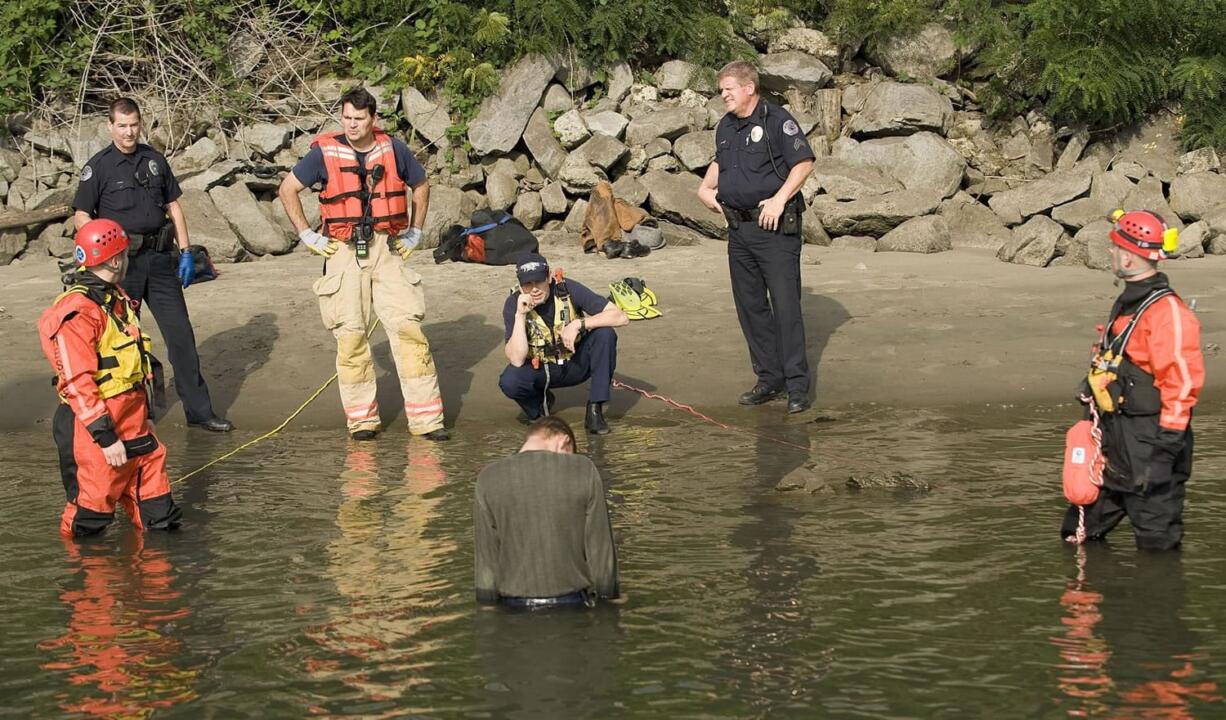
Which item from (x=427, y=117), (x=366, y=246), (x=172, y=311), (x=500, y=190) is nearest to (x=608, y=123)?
(x=500, y=190)

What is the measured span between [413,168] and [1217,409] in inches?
217

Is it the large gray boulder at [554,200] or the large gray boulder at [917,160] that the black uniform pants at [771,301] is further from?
the large gray boulder at [917,160]

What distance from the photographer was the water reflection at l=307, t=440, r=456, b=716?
5.86 metres

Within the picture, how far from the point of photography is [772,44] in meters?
18.0

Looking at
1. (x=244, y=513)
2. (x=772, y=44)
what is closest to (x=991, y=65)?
(x=772, y=44)

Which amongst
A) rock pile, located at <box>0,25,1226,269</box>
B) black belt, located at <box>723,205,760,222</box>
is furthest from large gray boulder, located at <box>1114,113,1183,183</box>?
black belt, located at <box>723,205,760,222</box>

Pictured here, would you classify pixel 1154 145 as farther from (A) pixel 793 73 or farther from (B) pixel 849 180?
(A) pixel 793 73

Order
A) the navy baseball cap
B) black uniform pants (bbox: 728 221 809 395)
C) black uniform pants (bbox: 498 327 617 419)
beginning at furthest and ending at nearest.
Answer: black uniform pants (bbox: 728 221 809 395) → black uniform pants (bbox: 498 327 617 419) → the navy baseball cap

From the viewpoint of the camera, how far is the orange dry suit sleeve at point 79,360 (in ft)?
23.6

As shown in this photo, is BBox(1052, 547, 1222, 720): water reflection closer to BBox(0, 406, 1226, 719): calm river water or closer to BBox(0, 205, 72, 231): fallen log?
BBox(0, 406, 1226, 719): calm river water

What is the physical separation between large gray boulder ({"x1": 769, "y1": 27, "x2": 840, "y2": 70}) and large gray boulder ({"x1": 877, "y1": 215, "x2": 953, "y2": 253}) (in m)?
3.65

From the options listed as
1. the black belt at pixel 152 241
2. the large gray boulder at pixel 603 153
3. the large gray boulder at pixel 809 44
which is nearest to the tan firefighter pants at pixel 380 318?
the black belt at pixel 152 241

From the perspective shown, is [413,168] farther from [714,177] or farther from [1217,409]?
[1217,409]

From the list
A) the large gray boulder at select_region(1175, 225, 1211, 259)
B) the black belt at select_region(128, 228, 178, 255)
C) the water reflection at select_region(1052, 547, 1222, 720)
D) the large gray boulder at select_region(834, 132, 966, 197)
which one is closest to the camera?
the water reflection at select_region(1052, 547, 1222, 720)
